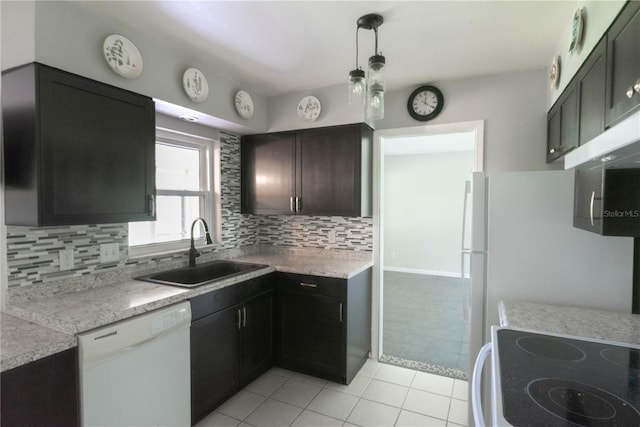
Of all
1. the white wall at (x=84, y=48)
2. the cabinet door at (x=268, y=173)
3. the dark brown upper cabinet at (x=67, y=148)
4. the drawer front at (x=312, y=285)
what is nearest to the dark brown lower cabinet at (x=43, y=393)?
the dark brown upper cabinet at (x=67, y=148)

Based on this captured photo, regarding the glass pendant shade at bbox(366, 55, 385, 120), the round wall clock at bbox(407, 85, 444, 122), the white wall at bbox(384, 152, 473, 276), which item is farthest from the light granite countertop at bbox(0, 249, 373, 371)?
the white wall at bbox(384, 152, 473, 276)

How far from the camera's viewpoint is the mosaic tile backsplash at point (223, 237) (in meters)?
1.71

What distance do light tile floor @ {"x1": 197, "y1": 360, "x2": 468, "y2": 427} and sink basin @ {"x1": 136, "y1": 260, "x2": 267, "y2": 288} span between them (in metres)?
0.89

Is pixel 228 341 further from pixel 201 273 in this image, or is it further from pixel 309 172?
pixel 309 172

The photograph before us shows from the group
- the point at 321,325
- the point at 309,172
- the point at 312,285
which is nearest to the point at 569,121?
the point at 309,172

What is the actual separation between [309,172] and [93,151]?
5.24 ft

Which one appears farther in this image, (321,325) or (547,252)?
(321,325)

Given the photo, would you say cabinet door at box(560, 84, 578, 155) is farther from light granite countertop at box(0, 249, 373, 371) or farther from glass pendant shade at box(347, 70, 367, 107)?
light granite countertop at box(0, 249, 373, 371)

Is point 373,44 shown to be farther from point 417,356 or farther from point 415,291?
point 415,291

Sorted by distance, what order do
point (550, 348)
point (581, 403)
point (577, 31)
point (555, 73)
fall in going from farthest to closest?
point (555, 73) → point (577, 31) → point (550, 348) → point (581, 403)

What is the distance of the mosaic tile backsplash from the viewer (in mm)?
1712

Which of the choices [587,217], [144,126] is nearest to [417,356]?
[587,217]

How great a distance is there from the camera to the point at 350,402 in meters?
2.31

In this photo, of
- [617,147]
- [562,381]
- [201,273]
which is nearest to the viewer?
[617,147]
